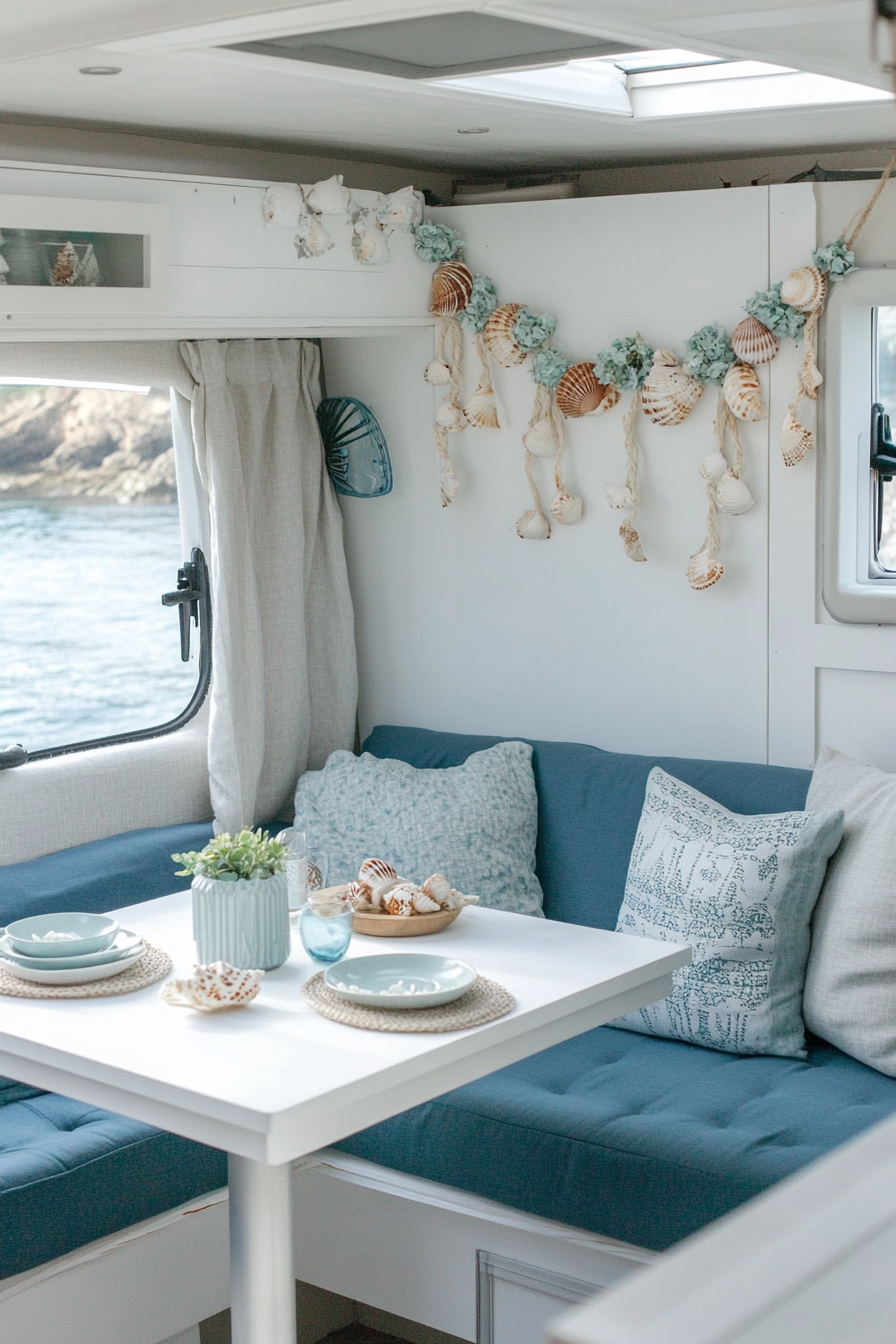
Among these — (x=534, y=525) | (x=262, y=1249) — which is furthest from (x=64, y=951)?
(x=534, y=525)

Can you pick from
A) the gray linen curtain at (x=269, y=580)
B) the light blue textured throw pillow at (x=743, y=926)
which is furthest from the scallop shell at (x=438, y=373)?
the light blue textured throw pillow at (x=743, y=926)

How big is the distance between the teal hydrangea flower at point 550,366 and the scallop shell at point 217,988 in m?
1.70

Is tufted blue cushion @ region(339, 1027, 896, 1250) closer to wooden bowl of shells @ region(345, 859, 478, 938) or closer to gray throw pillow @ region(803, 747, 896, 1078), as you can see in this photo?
gray throw pillow @ region(803, 747, 896, 1078)

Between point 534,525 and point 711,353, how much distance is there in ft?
1.82

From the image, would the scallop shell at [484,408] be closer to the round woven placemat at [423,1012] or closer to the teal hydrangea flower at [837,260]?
the teal hydrangea flower at [837,260]

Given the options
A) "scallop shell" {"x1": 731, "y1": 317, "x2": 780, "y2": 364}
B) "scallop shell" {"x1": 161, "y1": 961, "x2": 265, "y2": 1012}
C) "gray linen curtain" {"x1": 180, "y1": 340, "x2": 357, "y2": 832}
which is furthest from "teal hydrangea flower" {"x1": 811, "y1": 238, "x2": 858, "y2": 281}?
"scallop shell" {"x1": 161, "y1": 961, "x2": 265, "y2": 1012}

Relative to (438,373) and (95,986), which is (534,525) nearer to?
(438,373)

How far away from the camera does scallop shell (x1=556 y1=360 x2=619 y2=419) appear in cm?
318

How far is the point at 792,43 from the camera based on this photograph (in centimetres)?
168

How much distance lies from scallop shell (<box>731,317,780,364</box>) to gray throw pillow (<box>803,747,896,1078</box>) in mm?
927

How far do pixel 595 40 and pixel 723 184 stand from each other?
1212mm

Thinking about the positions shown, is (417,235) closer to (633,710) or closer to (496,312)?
(496,312)

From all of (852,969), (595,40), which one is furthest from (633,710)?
(595,40)

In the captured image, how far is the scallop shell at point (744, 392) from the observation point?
9.82 feet
